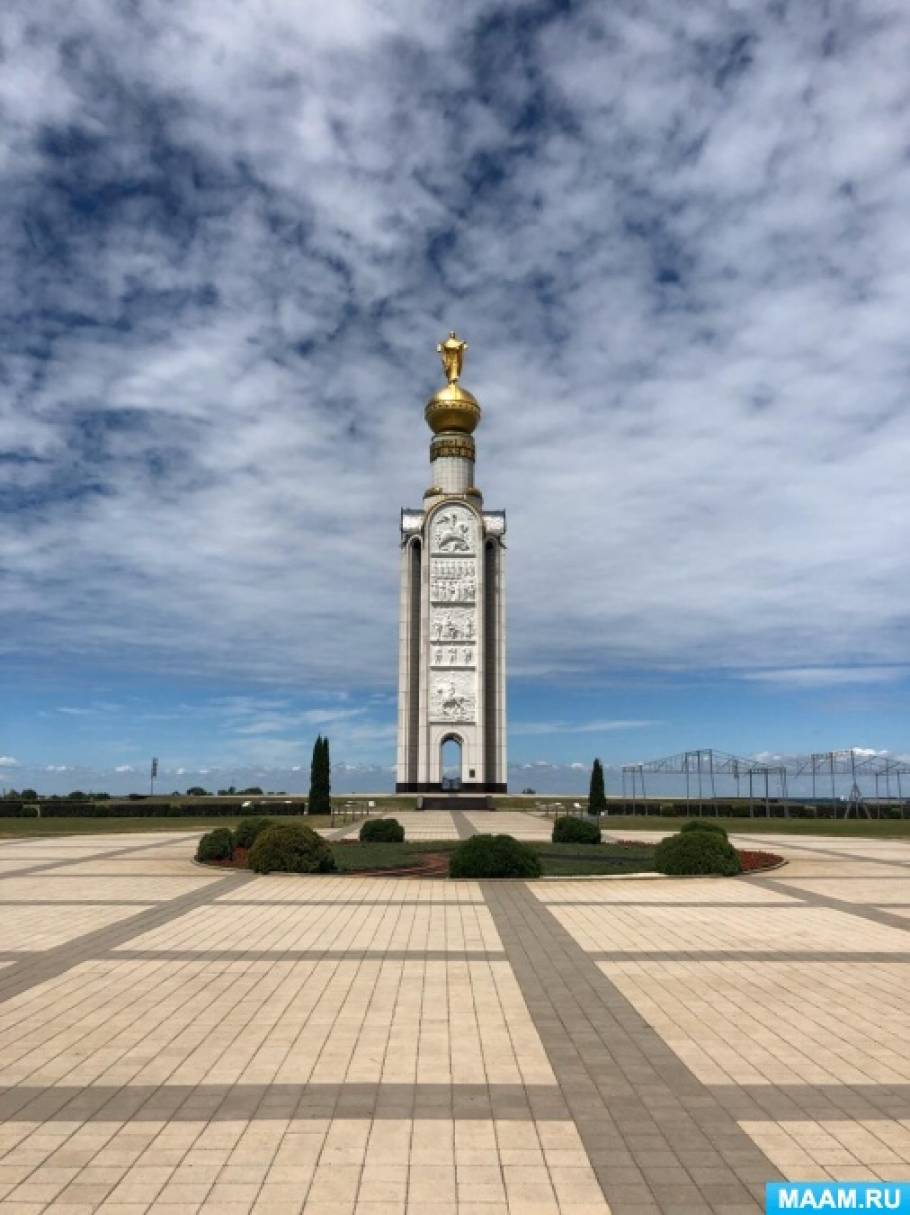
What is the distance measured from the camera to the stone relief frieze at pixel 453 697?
6022 cm

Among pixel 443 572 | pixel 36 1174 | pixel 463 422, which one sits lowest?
pixel 36 1174

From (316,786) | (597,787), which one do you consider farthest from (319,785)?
(597,787)

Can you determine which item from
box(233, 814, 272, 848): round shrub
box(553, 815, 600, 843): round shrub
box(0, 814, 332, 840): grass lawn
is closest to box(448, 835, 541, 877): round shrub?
box(233, 814, 272, 848): round shrub

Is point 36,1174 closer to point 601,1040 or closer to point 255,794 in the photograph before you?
point 601,1040

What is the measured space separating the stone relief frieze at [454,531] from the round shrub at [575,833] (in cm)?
3554

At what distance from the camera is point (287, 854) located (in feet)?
63.2

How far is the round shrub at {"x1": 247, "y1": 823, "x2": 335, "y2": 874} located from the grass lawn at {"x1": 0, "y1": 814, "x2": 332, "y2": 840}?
13703 mm

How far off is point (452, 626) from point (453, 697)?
4827mm

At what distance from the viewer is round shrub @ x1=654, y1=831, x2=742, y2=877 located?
19.1 meters

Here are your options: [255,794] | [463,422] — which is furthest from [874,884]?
[255,794]

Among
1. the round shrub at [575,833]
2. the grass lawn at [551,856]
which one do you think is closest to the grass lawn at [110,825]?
the grass lawn at [551,856]

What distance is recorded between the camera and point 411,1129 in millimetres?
5867

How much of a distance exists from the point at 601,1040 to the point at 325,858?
12687mm

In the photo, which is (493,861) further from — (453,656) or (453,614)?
(453,614)
